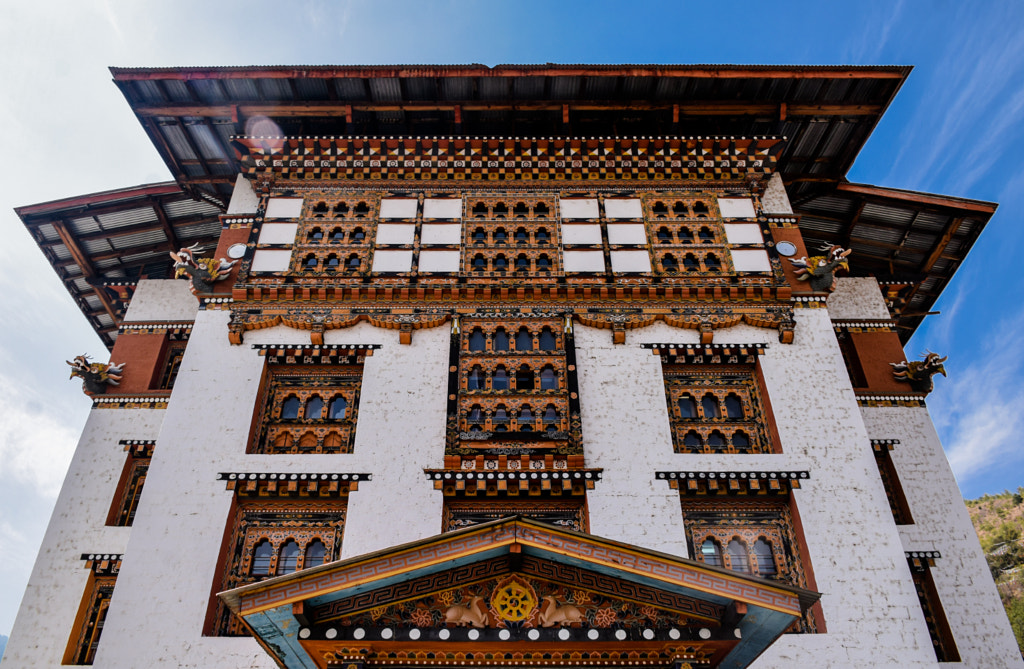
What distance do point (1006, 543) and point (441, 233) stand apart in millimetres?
38622

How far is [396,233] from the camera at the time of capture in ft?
57.1

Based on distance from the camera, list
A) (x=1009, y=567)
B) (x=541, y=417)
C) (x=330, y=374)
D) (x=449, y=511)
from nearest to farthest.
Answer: (x=449, y=511) < (x=541, y=417) < (x=330, y=374) < (x=1009, y=567)

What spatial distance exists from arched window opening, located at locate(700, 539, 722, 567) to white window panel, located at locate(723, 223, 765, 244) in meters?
6.84

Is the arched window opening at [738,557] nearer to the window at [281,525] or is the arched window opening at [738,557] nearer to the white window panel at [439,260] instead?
the window at [281,525]

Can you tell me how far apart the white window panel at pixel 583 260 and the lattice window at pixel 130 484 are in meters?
9.27

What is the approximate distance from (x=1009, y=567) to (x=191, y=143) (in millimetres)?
41455

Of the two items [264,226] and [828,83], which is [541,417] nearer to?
[264,226]

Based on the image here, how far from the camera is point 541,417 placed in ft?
48.2

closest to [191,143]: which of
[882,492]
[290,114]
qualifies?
[290,114]

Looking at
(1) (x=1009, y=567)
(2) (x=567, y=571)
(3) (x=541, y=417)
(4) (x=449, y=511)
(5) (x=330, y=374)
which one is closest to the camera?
(2) (x=567, y=571)

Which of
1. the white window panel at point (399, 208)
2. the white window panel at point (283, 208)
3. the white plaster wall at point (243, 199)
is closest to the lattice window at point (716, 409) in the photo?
the white window panel at point (399, 208)

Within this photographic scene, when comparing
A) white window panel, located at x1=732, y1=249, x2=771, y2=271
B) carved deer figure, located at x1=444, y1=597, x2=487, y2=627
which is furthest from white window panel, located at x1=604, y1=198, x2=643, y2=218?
carved deer figure, located at x1=444, y1=597, x2=487, y2=627

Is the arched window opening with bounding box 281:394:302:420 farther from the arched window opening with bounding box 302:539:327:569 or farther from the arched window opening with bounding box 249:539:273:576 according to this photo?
the arched window opening with bounding box 302:539:327:569

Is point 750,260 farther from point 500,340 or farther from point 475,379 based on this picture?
point 475,379
